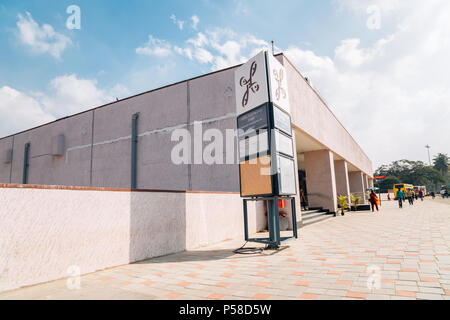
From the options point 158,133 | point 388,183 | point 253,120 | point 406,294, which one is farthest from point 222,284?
point 388,183

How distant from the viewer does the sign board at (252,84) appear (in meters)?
7.43

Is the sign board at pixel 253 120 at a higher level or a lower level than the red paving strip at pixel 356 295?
higher

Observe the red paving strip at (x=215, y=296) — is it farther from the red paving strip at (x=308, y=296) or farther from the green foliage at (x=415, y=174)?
the green foliage at (x=415, y=174)

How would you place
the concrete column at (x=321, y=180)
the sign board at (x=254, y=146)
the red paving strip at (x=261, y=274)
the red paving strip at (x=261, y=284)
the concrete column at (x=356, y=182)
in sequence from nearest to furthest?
1. the red paving strip at (x=261, y=284)
2. the red paving strip at (x=261, y=274)
3. the sign board at (x=254, y=146)
4. the concrete column at (x=321, y=180)
5. the concrete column at (x=356, y=182)

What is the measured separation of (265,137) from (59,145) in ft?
65.8

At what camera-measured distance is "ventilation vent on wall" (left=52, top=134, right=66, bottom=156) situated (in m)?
21.2

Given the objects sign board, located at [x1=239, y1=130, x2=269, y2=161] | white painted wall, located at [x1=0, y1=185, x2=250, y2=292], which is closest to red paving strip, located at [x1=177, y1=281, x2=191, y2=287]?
white painted wall, located at [x1=0, y1=185, x2=250, y2=292]

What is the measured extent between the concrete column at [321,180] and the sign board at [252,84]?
12.1m

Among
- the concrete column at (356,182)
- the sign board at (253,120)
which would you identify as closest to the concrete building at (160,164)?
the sign board at (253,120)

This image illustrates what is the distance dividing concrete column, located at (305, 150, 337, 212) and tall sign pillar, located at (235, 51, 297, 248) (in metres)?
11.2

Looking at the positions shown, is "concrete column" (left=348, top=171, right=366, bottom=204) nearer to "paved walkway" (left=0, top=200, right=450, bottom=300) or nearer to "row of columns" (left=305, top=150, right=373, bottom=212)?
"row of columns" (left=305, top=150, right=373, bottom=212)
